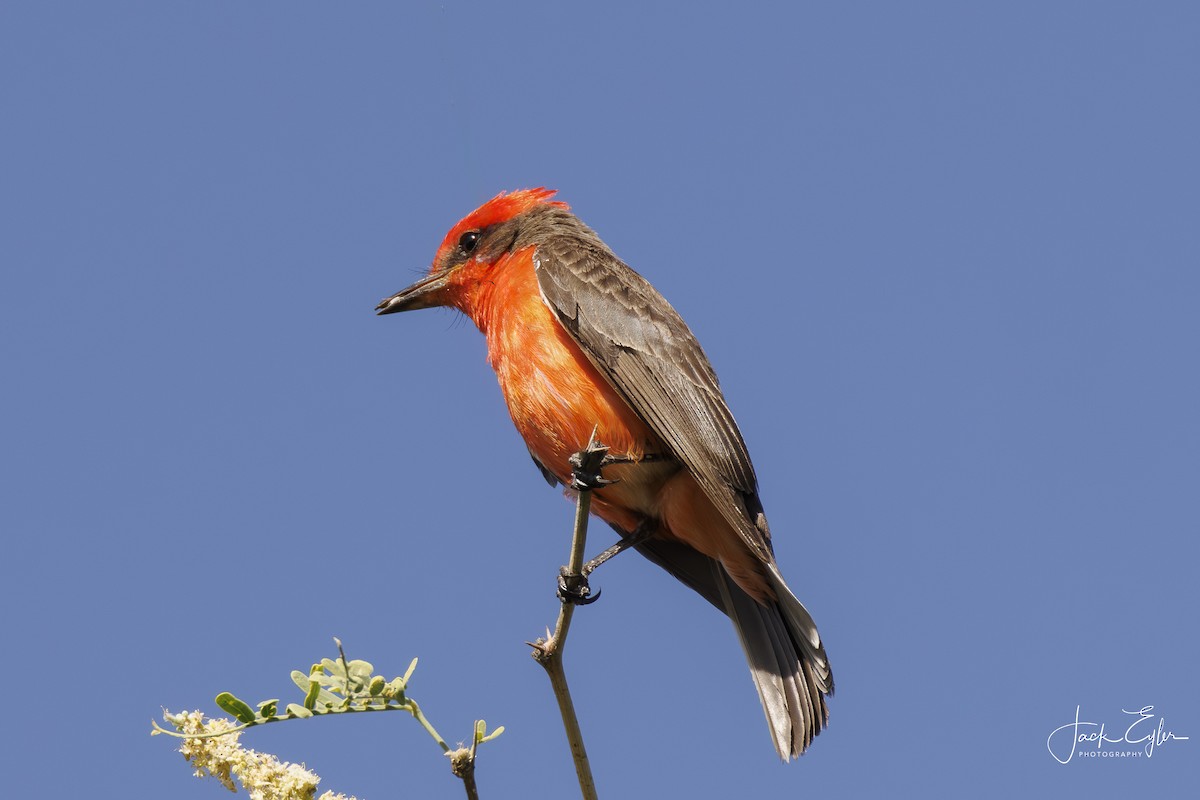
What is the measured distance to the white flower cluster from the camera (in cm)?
289

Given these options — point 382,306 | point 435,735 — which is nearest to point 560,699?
point 435,735

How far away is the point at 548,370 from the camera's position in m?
6.09

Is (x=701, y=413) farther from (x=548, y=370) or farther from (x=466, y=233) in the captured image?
(x=466, y=233)

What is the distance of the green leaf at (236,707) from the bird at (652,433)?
2.43m

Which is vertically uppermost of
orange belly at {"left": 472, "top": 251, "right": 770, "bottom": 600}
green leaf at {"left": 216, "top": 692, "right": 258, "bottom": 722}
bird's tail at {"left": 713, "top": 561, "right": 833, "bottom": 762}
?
orange belly at {"left": 472, "top": 251, "right": 770, "bottom": 600}

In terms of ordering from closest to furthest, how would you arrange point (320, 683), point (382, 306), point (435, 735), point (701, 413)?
1. point (435, 735)
2. point (320, 683)
3. point (701, 413)
4. point (382, 306)

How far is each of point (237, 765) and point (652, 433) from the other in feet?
11.0

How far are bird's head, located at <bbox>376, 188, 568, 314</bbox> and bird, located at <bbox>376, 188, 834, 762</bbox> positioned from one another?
1.02 feet

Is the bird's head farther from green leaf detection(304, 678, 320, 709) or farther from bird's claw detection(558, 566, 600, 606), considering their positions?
green leaf detection(304, 678, 320, 709)

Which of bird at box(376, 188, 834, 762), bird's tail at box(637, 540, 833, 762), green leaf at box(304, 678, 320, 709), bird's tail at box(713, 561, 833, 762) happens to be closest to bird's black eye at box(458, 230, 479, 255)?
bird at box(376, 188, 834, 762)

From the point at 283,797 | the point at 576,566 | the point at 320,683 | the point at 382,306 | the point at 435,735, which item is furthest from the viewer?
the point at 382,306

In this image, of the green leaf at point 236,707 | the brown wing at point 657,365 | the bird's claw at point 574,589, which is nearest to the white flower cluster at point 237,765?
the green leaf at point 236,707

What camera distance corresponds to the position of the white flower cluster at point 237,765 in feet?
9.49

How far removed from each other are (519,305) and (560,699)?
10.1ft
